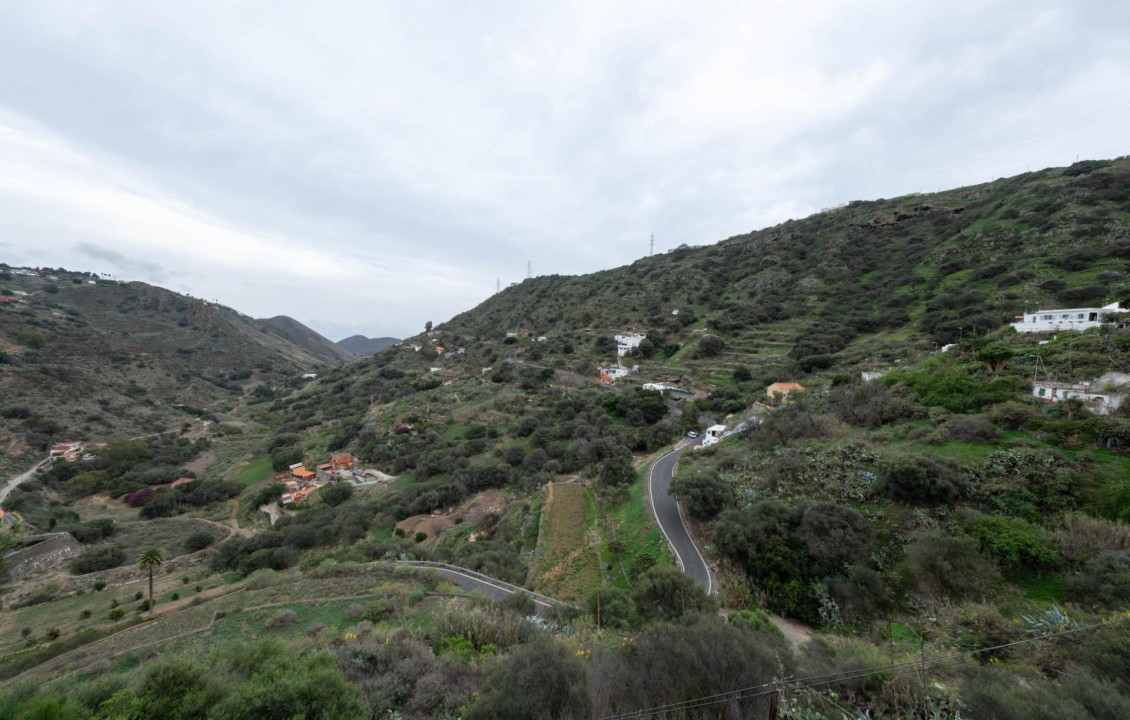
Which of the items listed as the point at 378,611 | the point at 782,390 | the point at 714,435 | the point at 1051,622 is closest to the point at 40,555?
the point at 378,611

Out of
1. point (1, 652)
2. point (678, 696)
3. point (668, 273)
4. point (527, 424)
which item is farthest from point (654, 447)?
point (668, 273)

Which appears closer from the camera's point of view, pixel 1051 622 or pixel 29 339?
pixel 1051 622

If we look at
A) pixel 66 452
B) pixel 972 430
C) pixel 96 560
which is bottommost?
pixel 96 560

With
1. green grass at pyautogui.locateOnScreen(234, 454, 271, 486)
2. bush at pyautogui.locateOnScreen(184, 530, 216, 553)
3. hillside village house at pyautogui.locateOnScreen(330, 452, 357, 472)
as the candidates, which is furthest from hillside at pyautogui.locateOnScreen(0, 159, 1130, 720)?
green grass at pyautogui.locateOnScreen(234, 454, 271, 486)

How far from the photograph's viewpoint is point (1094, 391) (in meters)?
13.0

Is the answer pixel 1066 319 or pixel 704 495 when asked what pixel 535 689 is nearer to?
pixel 704 495

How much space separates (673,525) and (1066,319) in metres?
26.9

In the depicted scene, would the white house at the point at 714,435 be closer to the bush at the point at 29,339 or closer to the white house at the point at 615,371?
the white house at the point at 615,371

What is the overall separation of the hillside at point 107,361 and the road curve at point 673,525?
48.4m

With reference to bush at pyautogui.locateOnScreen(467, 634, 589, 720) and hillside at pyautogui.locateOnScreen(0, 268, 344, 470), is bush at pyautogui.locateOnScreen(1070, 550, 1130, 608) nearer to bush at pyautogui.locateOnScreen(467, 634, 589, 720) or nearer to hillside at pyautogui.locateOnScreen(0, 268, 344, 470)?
bush at pyautogui.locateOnScreen(467, 634, 589, 720)

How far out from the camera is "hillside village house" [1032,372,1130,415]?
12.1 meters

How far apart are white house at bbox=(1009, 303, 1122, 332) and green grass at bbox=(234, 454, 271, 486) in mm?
56558

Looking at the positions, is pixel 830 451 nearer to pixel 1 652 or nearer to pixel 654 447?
pixel 654 447

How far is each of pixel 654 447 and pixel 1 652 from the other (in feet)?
90.4
